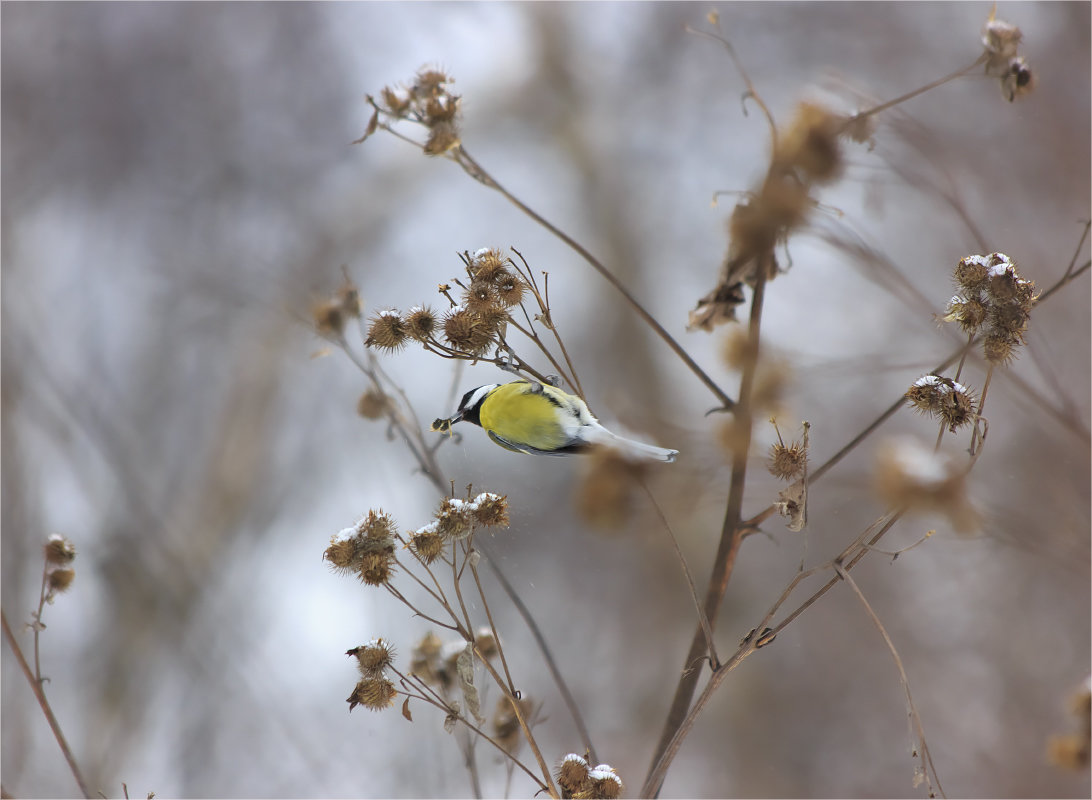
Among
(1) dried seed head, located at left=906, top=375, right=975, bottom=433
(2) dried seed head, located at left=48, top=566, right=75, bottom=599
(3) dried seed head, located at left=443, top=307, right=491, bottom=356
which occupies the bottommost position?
(2) dried seed head, located at left=48, top=566, right=75, bottom=599

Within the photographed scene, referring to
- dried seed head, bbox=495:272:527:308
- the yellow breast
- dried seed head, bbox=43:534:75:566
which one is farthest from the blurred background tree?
dried seed head, bbox=43:534:75:566

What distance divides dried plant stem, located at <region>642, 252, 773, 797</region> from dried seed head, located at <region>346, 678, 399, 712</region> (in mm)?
205

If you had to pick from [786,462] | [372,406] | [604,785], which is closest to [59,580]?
[372,406]

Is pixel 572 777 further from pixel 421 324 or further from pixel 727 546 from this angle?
pixel 421 324

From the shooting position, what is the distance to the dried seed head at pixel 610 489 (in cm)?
42

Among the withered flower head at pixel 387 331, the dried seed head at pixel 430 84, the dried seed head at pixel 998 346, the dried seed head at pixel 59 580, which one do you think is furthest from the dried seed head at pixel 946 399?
the dried seed head at pixel 59 580

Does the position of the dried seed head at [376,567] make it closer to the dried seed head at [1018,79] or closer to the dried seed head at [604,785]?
the dried seed head at [604,785]

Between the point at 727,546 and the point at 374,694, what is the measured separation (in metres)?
0.29

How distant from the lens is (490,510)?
0.56 metres

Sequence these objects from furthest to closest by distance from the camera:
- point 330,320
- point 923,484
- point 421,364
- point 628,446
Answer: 1. point 421,364
2. point 330,320
3. point 628,446
4. point 923,484

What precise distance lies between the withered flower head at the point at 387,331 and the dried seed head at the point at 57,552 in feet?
1.30

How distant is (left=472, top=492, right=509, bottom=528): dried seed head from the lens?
554mm

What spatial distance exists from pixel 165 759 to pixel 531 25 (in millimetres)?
2486

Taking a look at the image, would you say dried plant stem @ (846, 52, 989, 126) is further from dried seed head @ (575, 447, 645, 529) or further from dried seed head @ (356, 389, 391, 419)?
dried seed head @ (356, 389, 391, 419)
